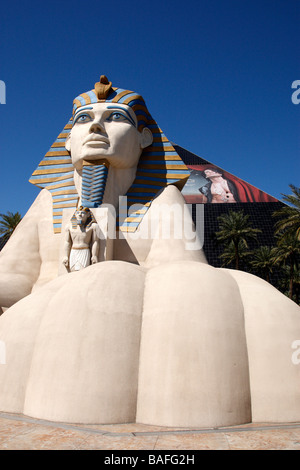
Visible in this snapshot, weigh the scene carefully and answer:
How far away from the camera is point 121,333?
398 centimetres

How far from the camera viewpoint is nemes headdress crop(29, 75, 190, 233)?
7906 mm

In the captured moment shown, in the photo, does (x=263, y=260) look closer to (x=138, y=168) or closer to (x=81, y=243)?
(x=138, y=168)

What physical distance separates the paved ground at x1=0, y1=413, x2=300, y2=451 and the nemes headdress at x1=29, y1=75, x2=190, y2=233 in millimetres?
4423

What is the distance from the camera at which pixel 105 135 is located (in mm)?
7664

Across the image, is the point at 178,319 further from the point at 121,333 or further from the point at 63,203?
the point at 63,203


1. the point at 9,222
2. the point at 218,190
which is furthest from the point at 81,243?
the point at 218,190

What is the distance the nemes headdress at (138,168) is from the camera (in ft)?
25.9

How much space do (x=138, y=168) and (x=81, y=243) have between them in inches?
92.2

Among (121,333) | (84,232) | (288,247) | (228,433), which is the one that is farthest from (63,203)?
(288,247)

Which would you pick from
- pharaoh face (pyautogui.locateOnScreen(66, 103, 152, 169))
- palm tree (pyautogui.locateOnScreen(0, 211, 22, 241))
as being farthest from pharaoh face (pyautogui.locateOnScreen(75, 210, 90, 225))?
palm tree (pyautogui.locateOnScreen(0, 211, 22, 241))

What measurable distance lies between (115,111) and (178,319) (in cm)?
511

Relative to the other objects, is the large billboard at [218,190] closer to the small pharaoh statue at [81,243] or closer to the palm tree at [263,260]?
the palm tree at [263,260]

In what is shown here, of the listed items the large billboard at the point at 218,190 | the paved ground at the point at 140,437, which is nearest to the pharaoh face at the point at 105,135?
the paved ground at the point at 140,437

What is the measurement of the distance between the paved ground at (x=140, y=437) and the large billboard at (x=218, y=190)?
3821cm
